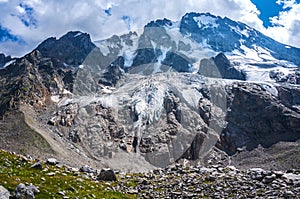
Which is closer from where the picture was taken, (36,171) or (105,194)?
(105,194)

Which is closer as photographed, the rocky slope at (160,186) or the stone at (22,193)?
the stone at (22,193)

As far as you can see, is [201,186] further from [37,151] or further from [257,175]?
[37,151]

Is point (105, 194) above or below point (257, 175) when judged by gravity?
below

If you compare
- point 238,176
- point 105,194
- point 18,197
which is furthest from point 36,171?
point 238,176

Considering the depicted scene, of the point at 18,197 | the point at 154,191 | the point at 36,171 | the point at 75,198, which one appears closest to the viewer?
the point at 18,197

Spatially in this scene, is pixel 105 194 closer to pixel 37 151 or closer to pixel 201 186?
pixel 201 186

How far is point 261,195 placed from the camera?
1631 inches

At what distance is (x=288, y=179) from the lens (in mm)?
46938

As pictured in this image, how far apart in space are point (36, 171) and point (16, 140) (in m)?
164

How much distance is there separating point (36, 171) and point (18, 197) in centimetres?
1947

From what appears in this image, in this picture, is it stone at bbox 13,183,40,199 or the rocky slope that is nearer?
stone at bbox 13,183,40,199

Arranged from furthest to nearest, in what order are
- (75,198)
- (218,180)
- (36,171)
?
1. (218,180)
2. (36,171)
3. (75,198)

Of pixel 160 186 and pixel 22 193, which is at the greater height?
pixel 160 186

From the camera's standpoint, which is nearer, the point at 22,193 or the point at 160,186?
the point at 22,193
